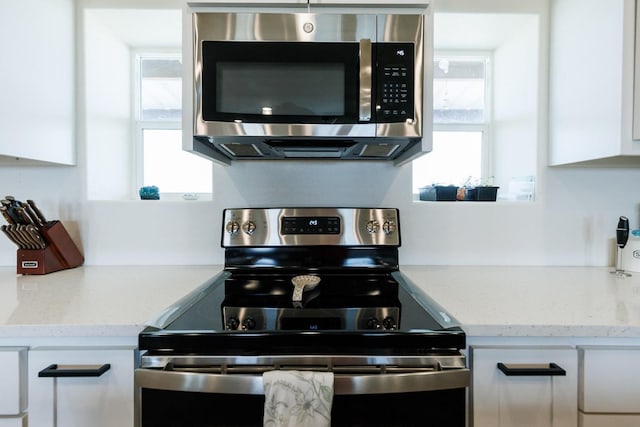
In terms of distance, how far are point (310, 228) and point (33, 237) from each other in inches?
38.8

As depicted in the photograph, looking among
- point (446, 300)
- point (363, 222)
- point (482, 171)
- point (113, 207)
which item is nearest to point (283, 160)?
point (363, 222)

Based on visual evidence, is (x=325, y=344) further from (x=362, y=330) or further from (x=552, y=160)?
(x=552, y=160)

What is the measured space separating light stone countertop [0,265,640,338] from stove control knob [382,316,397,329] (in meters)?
0.15

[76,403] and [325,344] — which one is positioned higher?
[325,344]

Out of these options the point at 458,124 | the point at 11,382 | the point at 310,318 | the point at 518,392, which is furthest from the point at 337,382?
the point at 458,124

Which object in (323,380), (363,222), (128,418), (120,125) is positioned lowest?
(128,418)

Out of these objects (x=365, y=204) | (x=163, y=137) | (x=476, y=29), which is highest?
(x=476, y=29)

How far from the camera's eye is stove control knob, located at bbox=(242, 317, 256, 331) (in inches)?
33.9

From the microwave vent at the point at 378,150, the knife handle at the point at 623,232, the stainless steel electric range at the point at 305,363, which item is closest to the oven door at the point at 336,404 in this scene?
the stainless steel electric range at the point at 305,363

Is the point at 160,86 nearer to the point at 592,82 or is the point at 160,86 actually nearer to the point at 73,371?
the point at 73,371

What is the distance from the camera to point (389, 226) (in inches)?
56.3

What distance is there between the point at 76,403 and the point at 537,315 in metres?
1.08

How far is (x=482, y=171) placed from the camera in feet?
6.19

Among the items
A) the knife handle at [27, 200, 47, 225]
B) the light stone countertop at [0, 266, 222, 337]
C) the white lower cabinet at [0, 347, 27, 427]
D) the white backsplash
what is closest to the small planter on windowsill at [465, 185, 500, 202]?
the white backsplash
